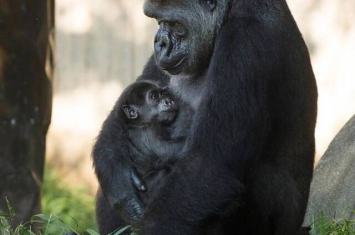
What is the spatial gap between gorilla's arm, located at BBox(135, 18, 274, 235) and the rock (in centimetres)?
125

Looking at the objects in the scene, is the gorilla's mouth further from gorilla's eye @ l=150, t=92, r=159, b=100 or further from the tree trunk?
the tree trunk

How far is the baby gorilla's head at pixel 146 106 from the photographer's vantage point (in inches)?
223

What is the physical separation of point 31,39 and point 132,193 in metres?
2.06

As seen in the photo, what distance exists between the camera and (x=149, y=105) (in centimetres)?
571

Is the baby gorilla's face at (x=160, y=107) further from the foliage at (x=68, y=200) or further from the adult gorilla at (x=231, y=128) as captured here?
the foliage at (x=68, y=200)

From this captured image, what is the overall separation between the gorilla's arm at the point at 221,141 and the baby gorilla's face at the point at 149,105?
1.88 ft

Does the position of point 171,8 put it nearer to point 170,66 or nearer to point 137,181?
point 170,66

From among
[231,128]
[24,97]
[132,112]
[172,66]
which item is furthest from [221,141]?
[24,97]

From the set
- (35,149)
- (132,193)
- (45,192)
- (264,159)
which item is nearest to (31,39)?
(35,149)

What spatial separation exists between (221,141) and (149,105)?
2.65 feet

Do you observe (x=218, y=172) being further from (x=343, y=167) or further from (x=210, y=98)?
(x=343, y=167)

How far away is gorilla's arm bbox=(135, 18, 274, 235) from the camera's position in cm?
504

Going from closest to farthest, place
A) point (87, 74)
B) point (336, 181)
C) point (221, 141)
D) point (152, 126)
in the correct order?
1. point (221, 141)
2. point (152, 126)
3. point (336, 181)
4. point (87, 74)

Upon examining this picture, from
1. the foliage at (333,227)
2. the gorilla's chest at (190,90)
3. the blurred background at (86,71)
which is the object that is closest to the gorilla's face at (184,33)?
the gorilla's chest at (190,90)
